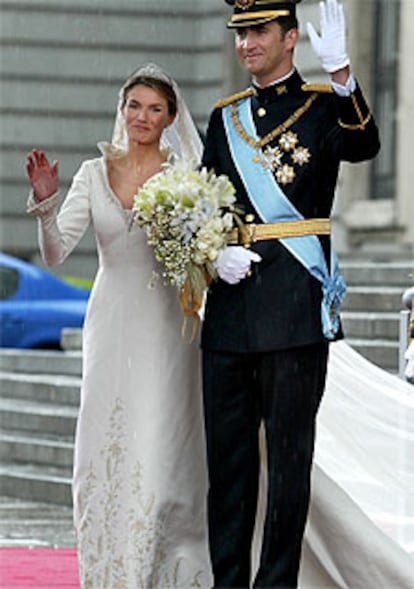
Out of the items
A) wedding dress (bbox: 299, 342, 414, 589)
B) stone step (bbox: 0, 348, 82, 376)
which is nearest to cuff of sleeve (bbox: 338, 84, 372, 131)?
wedding dress (bbox: 299, 342, 414, 589)

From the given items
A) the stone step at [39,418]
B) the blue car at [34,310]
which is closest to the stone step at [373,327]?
the stone step at [39,418]

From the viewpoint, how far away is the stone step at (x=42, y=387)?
1173 centimetres

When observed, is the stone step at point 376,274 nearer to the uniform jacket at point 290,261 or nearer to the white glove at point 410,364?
the white glove at point 410,364

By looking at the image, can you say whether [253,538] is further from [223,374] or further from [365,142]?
[365,142]

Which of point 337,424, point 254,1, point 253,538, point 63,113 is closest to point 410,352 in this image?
point 337,424

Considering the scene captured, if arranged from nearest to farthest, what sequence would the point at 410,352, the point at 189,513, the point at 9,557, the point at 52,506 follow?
the point at 189,513, the point at 410,352, the point at 9,557, the point at 52,506

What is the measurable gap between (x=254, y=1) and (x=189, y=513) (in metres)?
1.68

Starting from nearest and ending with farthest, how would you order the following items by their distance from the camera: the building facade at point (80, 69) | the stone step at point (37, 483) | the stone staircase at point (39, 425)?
1. the stone step at point (37, 483)
2. the stone staircase at point (39, 425)
3. the building facade at point (80, 69)

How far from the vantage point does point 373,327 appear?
1111cm

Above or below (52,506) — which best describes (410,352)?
above

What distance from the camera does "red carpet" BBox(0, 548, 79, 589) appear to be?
7.27 metres

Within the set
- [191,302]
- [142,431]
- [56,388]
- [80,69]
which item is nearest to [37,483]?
[56,388]

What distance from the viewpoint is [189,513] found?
6.29 m

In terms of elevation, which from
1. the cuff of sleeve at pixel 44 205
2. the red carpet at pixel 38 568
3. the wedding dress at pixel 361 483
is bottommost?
the red carpet at pixel 38 568
